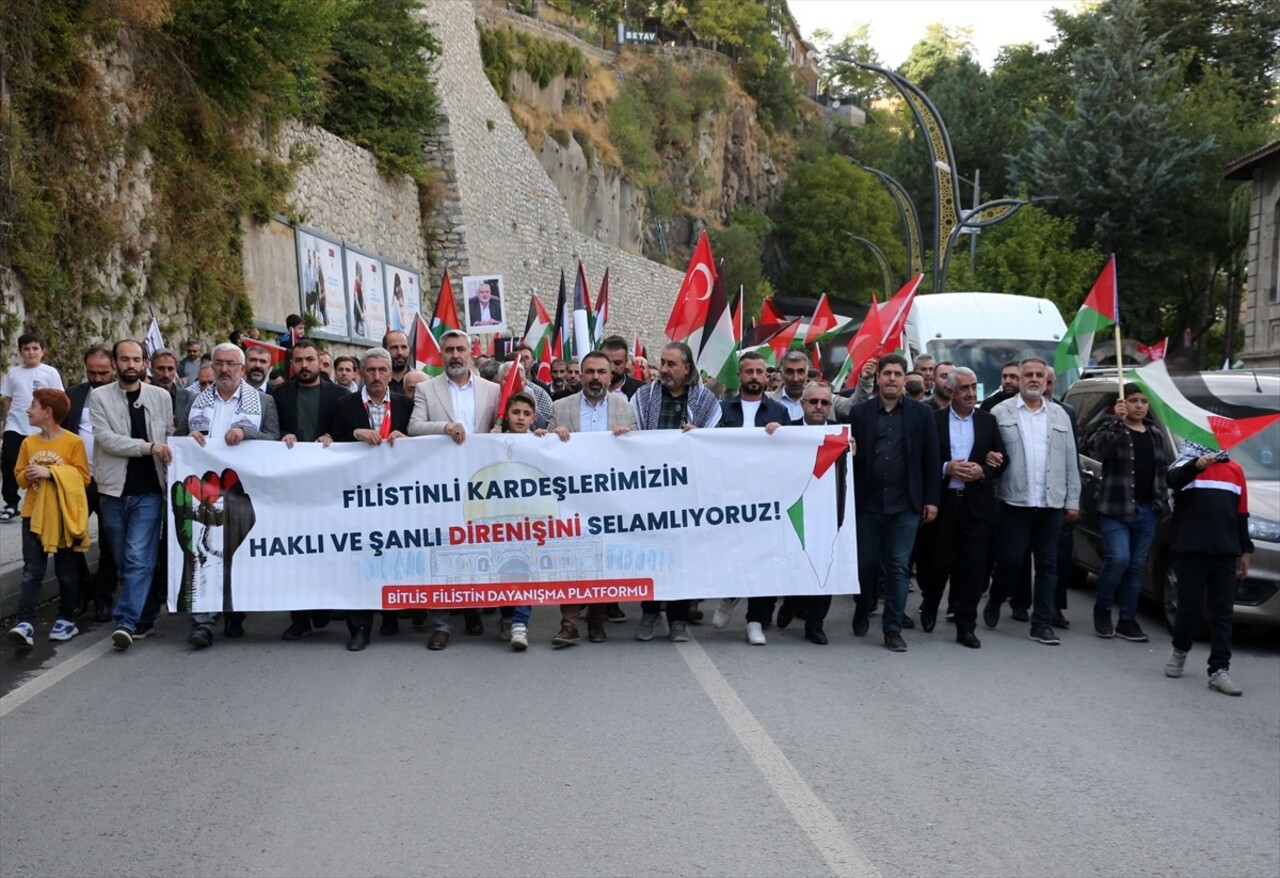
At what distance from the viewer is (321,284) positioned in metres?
25.3

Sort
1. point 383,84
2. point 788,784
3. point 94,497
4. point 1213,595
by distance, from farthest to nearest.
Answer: point 383,84, point 94,497, point 1213,595, point 788,784

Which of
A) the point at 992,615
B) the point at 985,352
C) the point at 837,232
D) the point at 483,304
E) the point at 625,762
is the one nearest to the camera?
the point at 625,762

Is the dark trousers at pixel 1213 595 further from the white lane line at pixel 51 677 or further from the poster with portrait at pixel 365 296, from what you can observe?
the poster with portrait at pixel 365 296

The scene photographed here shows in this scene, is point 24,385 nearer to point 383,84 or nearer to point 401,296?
point 401,296

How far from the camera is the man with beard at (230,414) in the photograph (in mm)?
8820

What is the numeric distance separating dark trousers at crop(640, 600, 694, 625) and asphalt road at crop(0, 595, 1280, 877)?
312mm

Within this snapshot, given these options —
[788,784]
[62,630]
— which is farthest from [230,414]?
[788,784]

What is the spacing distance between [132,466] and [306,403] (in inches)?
46.9

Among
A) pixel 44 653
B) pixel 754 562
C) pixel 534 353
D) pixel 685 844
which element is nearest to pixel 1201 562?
pixel 754 562

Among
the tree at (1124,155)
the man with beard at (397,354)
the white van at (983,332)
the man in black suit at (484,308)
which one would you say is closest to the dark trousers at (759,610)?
the man with beard at (397,354)

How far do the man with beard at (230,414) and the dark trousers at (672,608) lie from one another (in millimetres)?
2724

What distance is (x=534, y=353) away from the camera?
733 inches

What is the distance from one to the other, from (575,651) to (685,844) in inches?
146

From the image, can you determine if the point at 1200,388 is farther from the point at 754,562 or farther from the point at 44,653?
the point at 44,653
